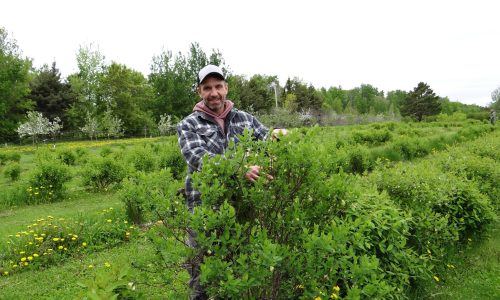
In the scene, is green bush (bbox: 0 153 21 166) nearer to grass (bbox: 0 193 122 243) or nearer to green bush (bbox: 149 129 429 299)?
grass (bbox: 0 193 122 243)

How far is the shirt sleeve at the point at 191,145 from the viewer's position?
2.21 m

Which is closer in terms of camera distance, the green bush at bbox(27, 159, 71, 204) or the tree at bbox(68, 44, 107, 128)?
the green bush at bbox(27, 159, 71, 204)

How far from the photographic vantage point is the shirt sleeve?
221cm

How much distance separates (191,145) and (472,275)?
361 cm

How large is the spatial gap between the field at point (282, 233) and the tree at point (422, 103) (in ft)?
153

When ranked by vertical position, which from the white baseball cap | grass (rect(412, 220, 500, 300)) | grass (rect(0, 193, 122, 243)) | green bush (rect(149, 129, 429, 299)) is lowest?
grass (rect(412, 220, 500, 300))

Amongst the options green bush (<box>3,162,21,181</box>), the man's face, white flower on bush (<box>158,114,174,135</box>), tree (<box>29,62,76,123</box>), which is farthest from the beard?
tree (<box>29,62,76,123</box>)

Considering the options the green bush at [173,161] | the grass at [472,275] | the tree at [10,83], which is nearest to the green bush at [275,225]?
Answer: the grass at [472,275]

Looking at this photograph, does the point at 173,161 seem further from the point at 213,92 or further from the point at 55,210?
the point at 213,92

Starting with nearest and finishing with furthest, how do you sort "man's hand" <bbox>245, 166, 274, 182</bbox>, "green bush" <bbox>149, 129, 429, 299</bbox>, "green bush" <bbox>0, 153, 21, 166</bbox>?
"green bush" <bbox>149, 129, 429, 299</bbox>
"man's hand" <bbox>245, 166, 274, 182</bbox>
"green bush" <bbox>0, 153, 21, 166</bbox>

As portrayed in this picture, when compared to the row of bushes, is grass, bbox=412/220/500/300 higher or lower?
lower

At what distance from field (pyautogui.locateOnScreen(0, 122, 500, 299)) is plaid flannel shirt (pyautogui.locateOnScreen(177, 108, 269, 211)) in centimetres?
17

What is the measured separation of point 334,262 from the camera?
177 centimetres

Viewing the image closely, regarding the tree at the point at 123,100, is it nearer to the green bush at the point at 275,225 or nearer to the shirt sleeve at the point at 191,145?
the shirt sleeve at the point at 191,145
